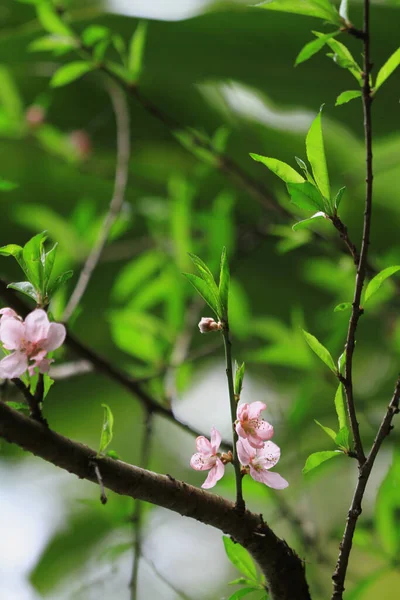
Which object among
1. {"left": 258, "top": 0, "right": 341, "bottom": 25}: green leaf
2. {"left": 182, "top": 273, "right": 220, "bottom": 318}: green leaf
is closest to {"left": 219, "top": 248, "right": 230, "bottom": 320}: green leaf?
{"left": 182, "top": 273, "right": 220, "bottom": 318}: green leaf

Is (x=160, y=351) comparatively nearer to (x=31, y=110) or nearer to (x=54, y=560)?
(x=31, y=110)

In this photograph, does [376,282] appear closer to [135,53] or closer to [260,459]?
[260,459]

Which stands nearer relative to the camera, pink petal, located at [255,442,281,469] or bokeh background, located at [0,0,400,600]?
pink petal, located at [255,442,281,469]

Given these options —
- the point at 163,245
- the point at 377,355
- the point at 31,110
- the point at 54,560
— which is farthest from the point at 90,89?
the point at 54,560

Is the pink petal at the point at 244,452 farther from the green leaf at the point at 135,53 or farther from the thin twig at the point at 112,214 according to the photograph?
the green leaf at the point at 135,53

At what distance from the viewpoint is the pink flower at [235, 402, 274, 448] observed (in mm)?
234

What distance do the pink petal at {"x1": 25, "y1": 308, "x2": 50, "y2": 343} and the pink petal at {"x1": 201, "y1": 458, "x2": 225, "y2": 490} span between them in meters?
0.07

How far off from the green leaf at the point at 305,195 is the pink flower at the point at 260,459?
0.09 meters

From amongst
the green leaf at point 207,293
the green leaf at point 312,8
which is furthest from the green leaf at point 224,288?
the green leaf at point 312,8

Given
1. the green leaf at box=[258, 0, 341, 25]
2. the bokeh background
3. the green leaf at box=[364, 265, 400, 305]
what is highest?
the green leaf at box=[258, 0, 341, 25]

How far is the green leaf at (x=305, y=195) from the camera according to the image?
0.24m

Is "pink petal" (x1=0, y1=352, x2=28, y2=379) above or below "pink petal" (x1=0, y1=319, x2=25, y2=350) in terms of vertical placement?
below

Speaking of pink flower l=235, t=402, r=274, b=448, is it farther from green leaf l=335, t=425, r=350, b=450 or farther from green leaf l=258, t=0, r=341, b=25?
green leaf l=258, t=0, r=341, b=25

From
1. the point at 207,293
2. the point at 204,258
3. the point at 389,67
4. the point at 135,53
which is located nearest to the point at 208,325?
the point at 207,293
